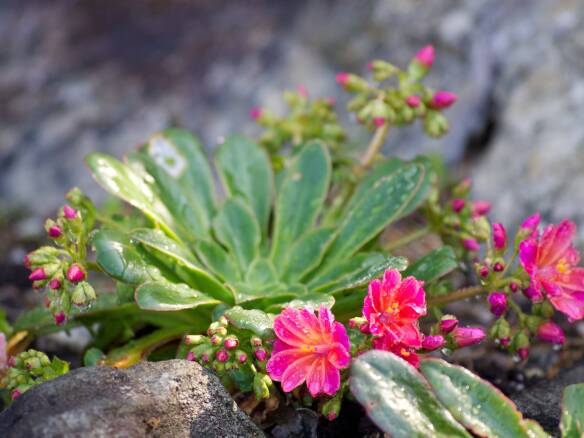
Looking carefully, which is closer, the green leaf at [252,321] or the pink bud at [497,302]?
the green leaf at [252,321]

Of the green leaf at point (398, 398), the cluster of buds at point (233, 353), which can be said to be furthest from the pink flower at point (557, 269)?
the cluster of buds at point (233, 353)

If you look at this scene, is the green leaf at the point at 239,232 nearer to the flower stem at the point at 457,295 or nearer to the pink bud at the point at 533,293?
the flower stem at the point at 457,295

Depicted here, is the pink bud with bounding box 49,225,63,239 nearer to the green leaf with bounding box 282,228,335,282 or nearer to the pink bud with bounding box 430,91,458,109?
the green leaf with bounding box 282,228,335,282

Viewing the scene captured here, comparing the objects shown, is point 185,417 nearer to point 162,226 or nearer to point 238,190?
point 162,226

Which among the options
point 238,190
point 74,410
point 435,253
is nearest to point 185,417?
point 74,410

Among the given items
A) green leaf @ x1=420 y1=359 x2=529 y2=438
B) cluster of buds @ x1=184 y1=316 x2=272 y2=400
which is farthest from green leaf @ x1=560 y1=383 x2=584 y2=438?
cluster of buds @ x1=184 y1=316 x2=272 y2=400
